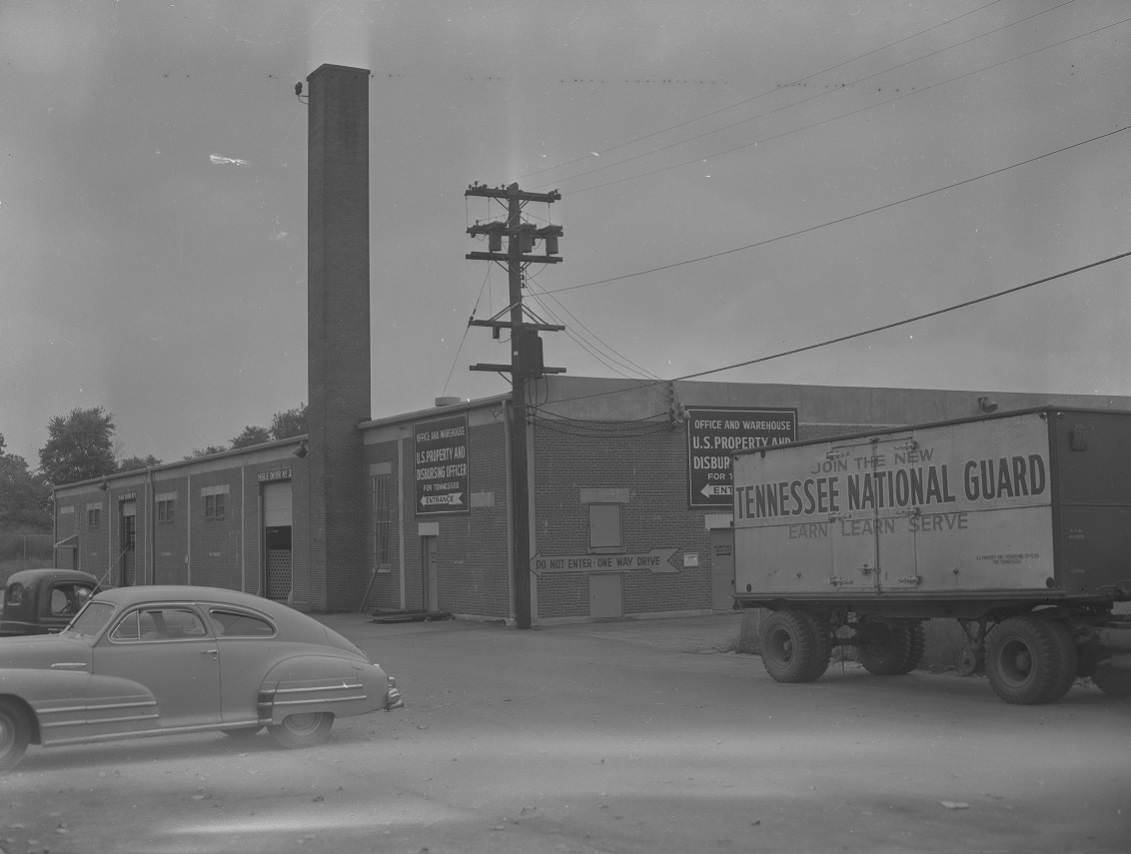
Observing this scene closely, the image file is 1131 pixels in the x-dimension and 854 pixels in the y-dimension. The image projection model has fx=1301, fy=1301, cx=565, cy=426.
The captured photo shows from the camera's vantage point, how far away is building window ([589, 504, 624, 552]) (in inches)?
1318

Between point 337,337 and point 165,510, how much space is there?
19.0 meters

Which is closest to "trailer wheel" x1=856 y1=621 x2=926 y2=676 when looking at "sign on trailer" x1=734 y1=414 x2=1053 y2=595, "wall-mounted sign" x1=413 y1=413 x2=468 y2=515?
"sign on trailer" x1=734 y1=414 x2=1053 y2=595

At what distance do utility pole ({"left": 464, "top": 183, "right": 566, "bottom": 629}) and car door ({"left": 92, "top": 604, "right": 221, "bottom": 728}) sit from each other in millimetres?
19777

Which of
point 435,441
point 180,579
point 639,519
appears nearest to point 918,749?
point 639,519

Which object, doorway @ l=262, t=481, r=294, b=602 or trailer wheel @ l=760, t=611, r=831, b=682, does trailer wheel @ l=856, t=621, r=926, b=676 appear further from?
doorway @ l=262, t=481, r=294, b=602

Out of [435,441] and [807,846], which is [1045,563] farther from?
[435,441]

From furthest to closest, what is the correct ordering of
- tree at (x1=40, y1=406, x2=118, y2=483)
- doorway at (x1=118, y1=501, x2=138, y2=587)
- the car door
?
1. tree at (x1=40, y1=406, x2=118, y2=483)
2. doorway at (x1=118, y1=501, x2=138, y2=587)
3. the car door

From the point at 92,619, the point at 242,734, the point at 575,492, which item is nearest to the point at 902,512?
the point at 242,734

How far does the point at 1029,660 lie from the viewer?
600 inches

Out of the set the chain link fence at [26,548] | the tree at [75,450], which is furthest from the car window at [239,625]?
the tree at [75,450]

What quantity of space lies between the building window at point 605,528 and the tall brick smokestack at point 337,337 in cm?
1011

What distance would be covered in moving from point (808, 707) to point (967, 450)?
3.72m

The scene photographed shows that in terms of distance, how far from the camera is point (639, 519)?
34125mm

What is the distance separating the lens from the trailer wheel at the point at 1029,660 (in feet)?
48.6
